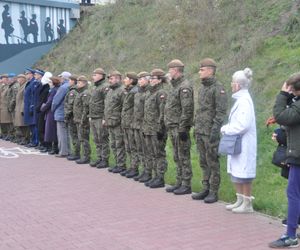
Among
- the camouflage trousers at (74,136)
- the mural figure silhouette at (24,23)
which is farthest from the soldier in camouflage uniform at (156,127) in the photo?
the mural figure silhouette at (24,23)

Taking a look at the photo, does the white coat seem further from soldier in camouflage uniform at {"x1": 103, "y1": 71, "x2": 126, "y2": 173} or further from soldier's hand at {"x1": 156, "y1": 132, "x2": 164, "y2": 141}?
soldier in camouflage uniform at {"x1": 103, "y1": 71, "x2": 126, "y2": 173}

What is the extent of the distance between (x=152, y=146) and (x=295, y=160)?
4001 mm

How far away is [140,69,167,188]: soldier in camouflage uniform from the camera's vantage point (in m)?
8.95

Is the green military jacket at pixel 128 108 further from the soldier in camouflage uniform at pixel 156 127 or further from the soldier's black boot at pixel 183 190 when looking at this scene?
the soldier's black boot at pixel 183 190

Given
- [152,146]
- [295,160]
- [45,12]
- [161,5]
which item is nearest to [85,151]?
[152,146]

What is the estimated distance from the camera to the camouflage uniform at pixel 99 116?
426 inches

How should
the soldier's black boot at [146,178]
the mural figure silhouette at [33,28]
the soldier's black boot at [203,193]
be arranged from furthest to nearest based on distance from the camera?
the mural figure silhouette at [33,28] < the soldier's black boot at [146,178] < the soldier's black boot at [203,193]

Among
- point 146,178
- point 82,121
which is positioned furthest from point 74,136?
point 146,178

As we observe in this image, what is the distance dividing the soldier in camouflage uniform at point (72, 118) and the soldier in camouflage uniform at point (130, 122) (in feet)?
6.91

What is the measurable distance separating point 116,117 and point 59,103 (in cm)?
248

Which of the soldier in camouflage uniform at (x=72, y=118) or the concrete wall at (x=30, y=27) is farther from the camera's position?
the concrete wall at (x=30, y=27)

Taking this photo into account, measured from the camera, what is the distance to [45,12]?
24969 mm

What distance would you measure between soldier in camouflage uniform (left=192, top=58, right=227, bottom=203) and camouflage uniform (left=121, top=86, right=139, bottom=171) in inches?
85.3

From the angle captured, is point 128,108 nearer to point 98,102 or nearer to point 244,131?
point 98,102
